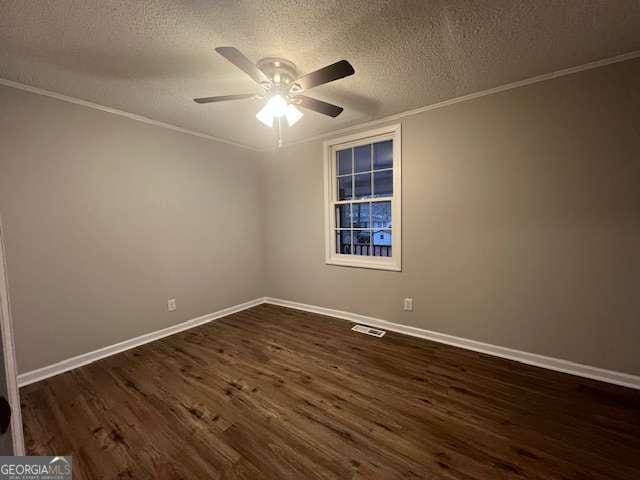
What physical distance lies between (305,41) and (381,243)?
2.25 meters

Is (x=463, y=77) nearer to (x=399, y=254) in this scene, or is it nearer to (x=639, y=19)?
(x=639, y=19)

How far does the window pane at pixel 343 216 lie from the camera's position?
3.51m

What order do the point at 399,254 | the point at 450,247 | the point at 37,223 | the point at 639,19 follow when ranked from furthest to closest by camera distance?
the point at 399,254 → the point at 450,247 → the point at 37,223 → the point at 639,19

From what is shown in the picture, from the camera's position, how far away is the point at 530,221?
89.1 inches

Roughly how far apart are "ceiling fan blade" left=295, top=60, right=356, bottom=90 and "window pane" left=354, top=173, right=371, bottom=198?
174 centimetres

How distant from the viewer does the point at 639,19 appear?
5.08 ft

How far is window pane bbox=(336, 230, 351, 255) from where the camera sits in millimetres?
3562

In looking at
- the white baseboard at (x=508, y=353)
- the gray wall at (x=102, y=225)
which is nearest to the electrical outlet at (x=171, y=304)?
the gray wall at (x=102, y=225)

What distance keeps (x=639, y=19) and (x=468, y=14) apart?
1050 mm

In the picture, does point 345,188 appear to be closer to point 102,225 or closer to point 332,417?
point 332,417

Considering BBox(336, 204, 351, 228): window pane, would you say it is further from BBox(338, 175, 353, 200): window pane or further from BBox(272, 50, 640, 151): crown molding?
BBox(272, 50, 640, 151): crown molding

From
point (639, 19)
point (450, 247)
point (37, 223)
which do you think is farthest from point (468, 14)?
point (37, 223)

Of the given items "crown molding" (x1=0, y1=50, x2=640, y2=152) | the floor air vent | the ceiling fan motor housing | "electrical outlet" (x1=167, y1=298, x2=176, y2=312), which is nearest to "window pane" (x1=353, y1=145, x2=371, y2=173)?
"crown molding" (x1=0, y1=50, x2=640, y2=152)

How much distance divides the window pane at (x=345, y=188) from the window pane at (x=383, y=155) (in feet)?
1.28
